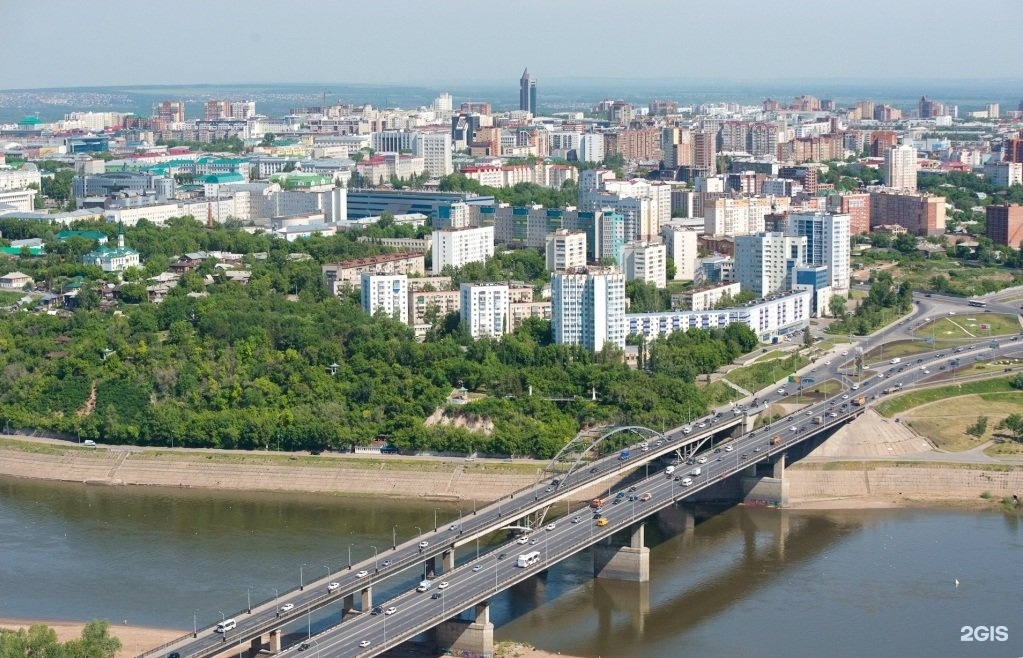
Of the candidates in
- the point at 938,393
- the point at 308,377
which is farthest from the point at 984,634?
the point at 308,377

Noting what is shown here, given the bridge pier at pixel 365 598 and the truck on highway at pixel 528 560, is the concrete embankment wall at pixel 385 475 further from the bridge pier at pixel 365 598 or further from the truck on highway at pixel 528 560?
the bridge pier at pixel 365 598

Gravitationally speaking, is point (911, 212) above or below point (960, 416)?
above

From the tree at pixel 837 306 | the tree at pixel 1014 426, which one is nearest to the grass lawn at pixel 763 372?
the tree at pixel 1014 426

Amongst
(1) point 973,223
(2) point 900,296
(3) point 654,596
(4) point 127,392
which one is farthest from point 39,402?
(1) point 973,223

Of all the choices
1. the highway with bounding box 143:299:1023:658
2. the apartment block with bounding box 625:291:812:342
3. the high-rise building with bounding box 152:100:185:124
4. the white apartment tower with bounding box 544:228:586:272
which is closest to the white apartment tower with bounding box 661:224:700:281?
the white apartment tower with bounding box 544:228:586:272

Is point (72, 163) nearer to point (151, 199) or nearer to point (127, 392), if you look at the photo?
point (151, 199)

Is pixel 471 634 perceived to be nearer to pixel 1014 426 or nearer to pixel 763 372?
pixel 1014 426

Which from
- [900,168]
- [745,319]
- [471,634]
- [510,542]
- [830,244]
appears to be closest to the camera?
[471,634]
